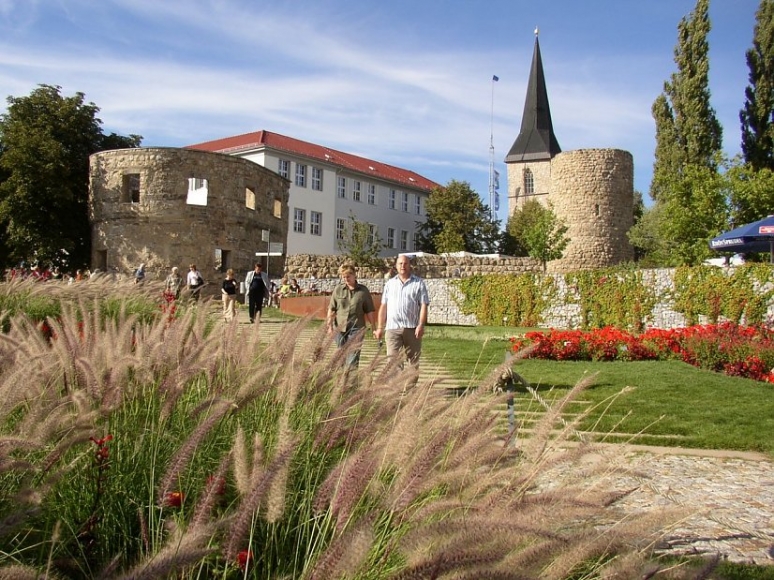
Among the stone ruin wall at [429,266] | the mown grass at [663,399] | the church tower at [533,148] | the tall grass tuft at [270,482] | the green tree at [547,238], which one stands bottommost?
the mown grass at [663,399]

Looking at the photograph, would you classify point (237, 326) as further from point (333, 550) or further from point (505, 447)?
point (333, 550)

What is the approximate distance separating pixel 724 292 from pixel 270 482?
2023 centimetres

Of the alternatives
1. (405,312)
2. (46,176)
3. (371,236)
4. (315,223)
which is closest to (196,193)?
(46,176)

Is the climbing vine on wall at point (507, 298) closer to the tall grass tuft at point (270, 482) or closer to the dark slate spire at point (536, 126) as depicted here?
the tall grass tuft at point (270, 482)

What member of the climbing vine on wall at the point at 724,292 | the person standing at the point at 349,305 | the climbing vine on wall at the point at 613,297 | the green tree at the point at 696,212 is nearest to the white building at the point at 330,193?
the green tree at the point at 696,212

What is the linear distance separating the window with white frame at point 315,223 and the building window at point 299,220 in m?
0.55

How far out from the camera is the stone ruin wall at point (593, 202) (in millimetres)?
44844

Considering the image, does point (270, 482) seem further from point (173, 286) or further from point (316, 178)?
point (316, 178)

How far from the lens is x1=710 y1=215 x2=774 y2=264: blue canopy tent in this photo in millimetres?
18281

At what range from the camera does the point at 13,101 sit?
105 feet

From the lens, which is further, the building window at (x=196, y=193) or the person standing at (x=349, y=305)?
the building window at (x=196, y=193)

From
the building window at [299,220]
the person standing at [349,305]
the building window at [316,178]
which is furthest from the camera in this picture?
the building window at [316,178]

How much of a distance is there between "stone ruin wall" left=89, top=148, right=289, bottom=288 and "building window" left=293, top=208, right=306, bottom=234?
1605 cm

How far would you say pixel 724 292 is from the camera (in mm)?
19594
